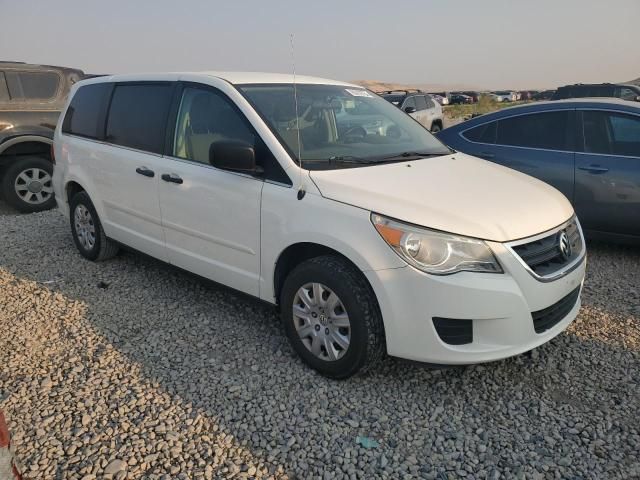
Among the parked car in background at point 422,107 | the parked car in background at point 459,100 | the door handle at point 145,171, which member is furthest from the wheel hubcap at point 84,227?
the parked car in background at point 459,100

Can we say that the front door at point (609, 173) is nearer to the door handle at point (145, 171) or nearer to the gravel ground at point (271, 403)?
the gravel ground at point (271, 403)

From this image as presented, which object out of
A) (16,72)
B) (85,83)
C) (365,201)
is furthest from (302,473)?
(16,72)

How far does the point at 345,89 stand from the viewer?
13.5 ft

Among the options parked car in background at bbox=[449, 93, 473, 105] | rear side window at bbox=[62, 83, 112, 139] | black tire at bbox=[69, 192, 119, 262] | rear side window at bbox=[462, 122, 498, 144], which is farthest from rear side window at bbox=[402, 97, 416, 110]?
parked car in background at bbox=[449, 93, 473, 105]

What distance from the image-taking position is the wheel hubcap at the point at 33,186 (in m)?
7.10

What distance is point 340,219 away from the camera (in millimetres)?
2783

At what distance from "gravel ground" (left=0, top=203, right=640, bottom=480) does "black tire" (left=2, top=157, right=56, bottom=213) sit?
3.62 m

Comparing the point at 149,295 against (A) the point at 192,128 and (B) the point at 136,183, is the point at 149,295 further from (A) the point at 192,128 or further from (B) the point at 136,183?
(A) the point at 192,128

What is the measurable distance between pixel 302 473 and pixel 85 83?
439 cm

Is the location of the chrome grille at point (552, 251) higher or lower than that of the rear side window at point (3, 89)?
lower

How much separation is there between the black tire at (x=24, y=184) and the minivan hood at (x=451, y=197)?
5754mm

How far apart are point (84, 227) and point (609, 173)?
5.15 metres

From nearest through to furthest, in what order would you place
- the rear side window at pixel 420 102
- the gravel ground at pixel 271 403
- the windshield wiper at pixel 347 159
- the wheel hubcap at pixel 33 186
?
the gravel ground at pixel 271 403 → the windshield wiper at pixel 347 159 → the wheel hubcap at pixel 33 186 → the rear side window at pixel 420 102

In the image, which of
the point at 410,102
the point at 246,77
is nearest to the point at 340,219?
the point at 246,77
